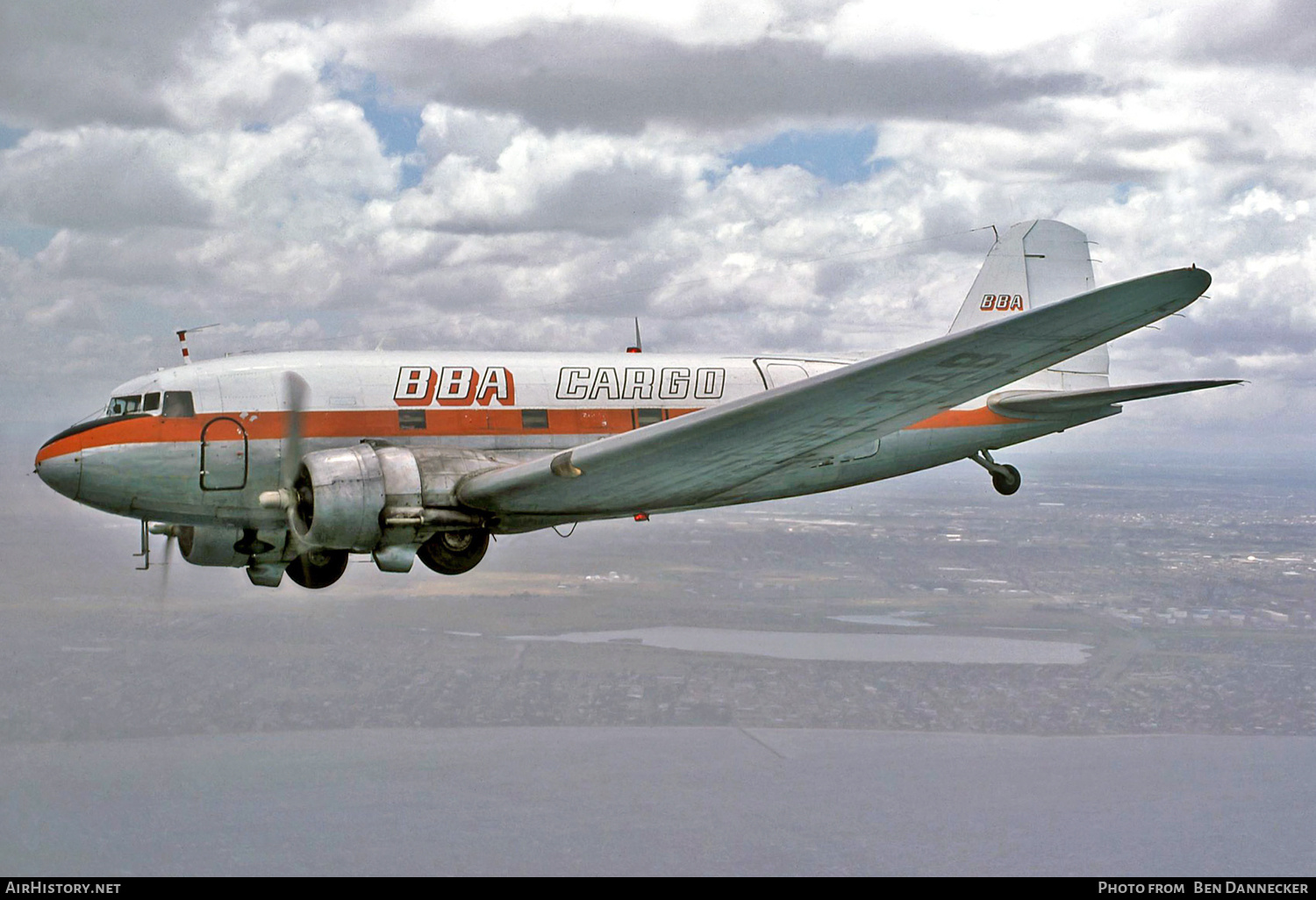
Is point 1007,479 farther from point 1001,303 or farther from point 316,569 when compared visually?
point 316,569

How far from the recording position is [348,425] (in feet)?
50.9

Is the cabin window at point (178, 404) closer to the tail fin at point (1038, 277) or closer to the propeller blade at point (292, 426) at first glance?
the propeller blade at point (292, 426)

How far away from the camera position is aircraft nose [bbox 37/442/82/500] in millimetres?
14805

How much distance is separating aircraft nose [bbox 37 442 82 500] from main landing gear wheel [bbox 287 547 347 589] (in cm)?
328

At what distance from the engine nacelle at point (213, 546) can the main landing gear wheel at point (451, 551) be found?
11.1 feet

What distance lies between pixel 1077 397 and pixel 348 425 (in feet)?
40.0

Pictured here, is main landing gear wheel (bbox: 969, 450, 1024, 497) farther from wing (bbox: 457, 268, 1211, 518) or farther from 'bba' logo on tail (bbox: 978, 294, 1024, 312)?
wing (bbox: 457, 268, 1211, 518)

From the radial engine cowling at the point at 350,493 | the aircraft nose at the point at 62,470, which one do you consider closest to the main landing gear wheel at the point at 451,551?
the radial engine cowling at the point at 350,493

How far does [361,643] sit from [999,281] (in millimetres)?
176948

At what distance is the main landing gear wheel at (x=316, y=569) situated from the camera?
1619cm

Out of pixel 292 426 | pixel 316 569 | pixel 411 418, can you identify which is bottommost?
pixel 316 569

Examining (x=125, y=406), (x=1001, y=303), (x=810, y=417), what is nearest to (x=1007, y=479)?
(x=1001, y=303)

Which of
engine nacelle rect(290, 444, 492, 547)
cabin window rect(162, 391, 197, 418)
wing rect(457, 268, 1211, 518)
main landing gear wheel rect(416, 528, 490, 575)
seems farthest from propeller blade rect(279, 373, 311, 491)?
wing rect(457, 268, 1211, 518)
